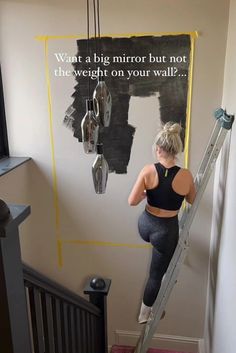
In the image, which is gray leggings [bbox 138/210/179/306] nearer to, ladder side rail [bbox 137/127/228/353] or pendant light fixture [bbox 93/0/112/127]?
ladder side rail [bbox 137/127/228/353]

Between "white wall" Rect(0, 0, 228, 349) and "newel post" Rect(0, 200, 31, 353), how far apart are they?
4.59 ft

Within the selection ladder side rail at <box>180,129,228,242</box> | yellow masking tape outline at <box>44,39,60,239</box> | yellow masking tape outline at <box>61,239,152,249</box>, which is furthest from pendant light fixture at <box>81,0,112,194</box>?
yellow masking tape outline at <box>61,239,152,249</box>

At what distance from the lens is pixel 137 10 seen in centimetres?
201

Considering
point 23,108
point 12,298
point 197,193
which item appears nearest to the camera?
point 12,298

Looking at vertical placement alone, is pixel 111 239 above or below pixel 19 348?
below

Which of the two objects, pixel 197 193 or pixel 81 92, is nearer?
pixel 197 193

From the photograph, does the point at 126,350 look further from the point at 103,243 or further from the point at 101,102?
the point at 101,102

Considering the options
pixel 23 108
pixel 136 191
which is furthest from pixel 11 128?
pixel 136 191

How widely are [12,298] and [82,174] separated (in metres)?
1.62

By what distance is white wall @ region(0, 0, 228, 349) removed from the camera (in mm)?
2018

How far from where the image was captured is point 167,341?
2.66 m

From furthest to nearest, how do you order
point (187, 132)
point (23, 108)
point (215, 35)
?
point (23, 108) < point (187, 132) < point (215, 35)

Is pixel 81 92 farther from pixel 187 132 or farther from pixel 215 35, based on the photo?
pixel 215 35

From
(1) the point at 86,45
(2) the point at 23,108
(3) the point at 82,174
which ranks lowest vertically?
(3) the point at 82,174
